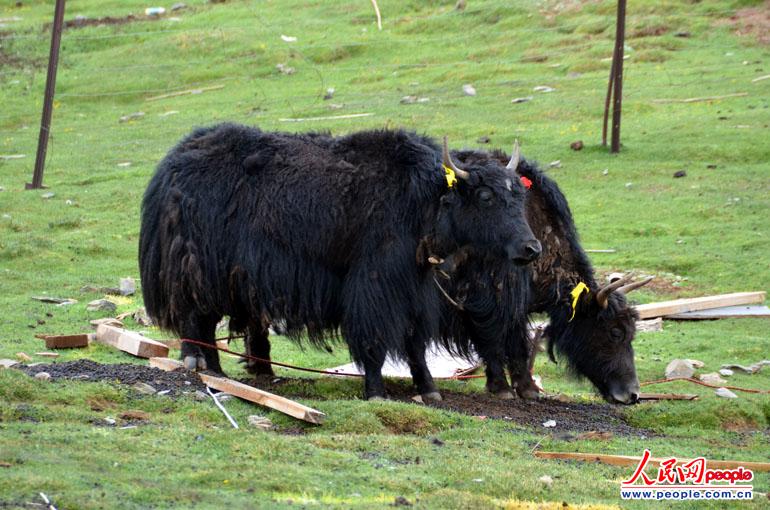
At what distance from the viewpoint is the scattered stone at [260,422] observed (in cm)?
826

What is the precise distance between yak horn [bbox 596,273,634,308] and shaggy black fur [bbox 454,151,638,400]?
70 mm

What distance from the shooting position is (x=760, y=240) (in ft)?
57.2

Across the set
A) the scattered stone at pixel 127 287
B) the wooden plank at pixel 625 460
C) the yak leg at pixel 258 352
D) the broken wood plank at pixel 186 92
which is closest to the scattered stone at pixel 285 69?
the broken wood plank at pixel 186 92

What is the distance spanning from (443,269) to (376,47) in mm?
24189

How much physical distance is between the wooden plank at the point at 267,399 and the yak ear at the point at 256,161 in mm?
1758

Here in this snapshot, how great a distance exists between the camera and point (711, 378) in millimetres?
11656

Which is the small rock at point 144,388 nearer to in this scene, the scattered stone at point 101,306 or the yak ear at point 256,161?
the yak ear at point 256,161

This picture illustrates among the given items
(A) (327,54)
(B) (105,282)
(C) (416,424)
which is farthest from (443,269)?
(A) (327,54)

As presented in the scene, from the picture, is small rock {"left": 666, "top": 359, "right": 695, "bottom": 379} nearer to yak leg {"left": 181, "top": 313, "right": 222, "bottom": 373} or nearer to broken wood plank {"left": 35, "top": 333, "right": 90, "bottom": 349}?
yak leg {"left": 181, "top": 313, "right": 222, "bottom": 373}

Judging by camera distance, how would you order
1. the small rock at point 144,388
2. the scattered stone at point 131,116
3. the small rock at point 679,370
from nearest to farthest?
the small rock at point 144,388 → the small rock at point 679,370 → the scattered stone at point 131,116

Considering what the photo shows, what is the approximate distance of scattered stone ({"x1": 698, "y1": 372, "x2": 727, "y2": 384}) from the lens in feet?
38.0

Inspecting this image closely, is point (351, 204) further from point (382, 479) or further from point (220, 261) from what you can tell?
point (382, 479)

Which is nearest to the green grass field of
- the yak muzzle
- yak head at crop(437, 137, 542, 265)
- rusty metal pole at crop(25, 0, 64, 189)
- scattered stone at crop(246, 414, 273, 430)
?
scattered stone at crop(246, 414, 273, 430)

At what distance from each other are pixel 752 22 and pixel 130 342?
77.3 ft
